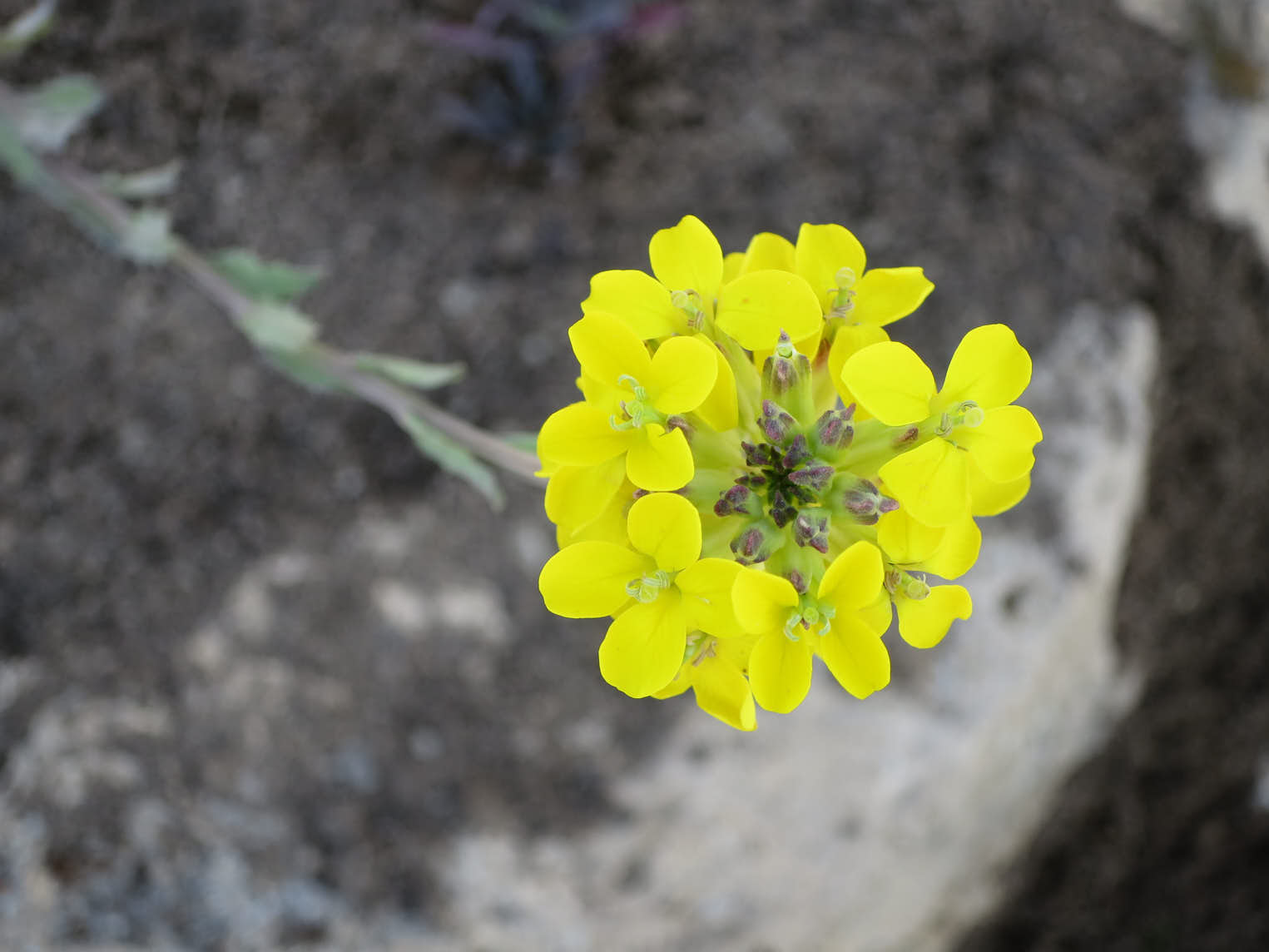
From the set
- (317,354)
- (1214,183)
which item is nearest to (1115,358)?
(1214,183)

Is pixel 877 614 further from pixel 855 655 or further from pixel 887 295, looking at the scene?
pixel 887 295

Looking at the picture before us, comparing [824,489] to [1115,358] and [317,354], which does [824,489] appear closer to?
[317,354]

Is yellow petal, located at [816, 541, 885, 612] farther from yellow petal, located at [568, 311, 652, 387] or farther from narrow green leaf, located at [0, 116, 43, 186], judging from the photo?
narrow green leaf, located at [0, 116, 43, 186]

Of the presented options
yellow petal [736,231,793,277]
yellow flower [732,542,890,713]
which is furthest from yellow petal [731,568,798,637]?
yellow petal [736,231,793,277]

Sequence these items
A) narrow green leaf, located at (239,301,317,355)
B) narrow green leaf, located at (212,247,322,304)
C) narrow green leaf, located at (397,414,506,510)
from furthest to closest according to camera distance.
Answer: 1. narrow green leaf, located at (212,247,322,304)
2. narrow green leaf, located at (239,301,317,355)
3. narrow green leaf, located at (397,414,506,510)

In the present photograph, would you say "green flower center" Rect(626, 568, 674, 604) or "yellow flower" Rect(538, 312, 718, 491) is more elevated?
"yellow flower" Rect(538, 312, 718, 491)

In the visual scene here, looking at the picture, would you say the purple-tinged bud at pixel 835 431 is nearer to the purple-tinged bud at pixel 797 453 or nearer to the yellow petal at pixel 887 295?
the purple-tinged bud at pixel 797 453
